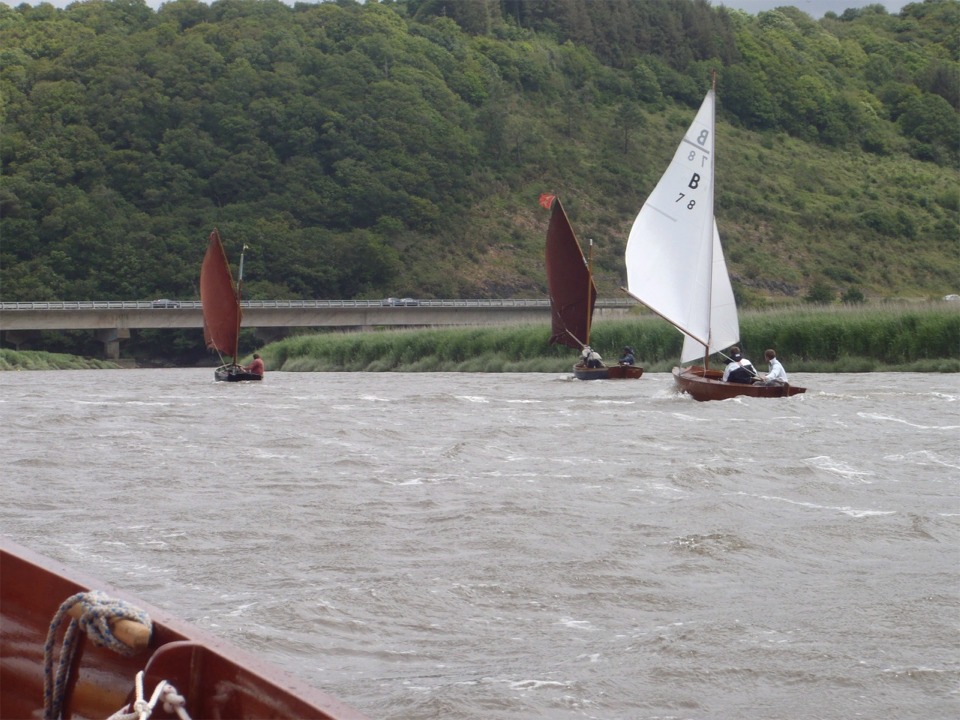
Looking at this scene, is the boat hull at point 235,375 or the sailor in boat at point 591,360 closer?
the sailor in boat at point 591,360

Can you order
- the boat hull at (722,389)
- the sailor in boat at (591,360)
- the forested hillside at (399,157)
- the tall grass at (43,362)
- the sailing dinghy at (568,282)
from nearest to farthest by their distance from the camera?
the boat hull at (722,389) → the sailor in boat at (591,360) → the sailing dinghy at (568,282) → the tall grass at (43,362) → the forested hillside at (399,157)

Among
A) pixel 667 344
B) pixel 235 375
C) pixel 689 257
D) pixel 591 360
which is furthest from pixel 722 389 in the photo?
pixel 235 375

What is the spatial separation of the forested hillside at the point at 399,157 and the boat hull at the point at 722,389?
46.9 meters

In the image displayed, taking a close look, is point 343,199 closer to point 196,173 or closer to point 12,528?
point 196,173

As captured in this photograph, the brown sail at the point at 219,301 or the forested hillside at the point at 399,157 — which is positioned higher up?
the forested hillside at the point at 399,157

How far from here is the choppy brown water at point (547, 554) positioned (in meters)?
6.12

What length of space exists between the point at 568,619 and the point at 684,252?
18.6m

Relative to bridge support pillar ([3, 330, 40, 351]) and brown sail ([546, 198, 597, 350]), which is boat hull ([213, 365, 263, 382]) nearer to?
brown sail ([546, 198, 597, 350])

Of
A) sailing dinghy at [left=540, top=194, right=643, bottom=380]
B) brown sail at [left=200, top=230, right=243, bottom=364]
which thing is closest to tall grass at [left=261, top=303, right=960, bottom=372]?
sailing dinghy at [left=540, top=194, right=643, bottom=380]

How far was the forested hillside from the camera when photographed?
83.9 meters

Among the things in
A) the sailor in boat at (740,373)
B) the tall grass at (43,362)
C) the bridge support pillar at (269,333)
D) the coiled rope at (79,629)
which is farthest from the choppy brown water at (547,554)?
the bridge support pillar at (269,333)

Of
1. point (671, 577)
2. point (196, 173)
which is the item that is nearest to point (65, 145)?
point (196, 173)

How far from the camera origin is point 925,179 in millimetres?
101375

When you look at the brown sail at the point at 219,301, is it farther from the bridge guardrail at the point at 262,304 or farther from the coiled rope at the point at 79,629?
the coiled rope at the point at 79,629
